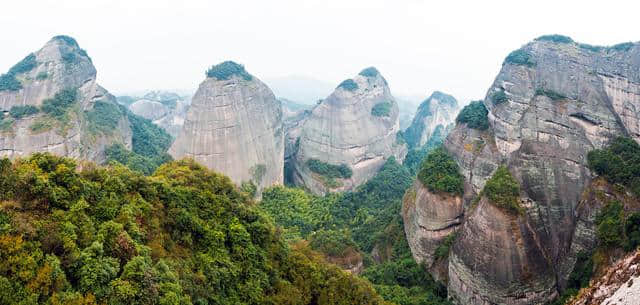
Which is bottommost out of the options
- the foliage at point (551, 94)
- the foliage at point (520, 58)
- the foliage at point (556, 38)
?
the foliage at point (551, 94)

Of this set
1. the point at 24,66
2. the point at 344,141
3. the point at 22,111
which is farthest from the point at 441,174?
the point at 24,66

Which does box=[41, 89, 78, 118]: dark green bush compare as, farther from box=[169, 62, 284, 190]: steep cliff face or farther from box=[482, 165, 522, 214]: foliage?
box=[482, 165, 522, 214]: foliage

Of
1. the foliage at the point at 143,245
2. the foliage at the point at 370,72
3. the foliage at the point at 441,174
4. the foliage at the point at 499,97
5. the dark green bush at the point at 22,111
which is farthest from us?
the foliage at the point at 370,72

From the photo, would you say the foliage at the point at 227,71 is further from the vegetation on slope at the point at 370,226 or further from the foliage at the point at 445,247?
the foliage at the point at 445,247

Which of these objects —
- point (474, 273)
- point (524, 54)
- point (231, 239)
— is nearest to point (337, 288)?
point (231, 239)

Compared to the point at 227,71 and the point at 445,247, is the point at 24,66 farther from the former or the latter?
the point at 445,247

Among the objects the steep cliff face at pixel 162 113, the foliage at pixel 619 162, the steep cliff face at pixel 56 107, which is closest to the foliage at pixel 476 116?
the foliage at pixel 619 162

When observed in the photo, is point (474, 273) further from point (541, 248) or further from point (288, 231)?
point (288, 231)
